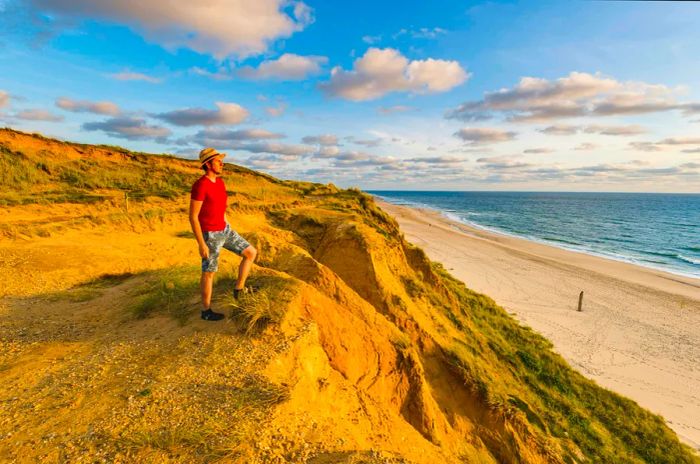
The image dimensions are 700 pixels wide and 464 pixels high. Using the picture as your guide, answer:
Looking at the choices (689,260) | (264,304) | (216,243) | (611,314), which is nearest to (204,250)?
(216,243)

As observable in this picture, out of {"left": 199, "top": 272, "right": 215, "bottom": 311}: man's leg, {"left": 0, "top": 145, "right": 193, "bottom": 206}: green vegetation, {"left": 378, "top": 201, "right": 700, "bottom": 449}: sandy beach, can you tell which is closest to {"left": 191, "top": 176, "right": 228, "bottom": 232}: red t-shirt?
{"left": 199, "top": 272, "right": 215, "bottom": 311}: man's leg

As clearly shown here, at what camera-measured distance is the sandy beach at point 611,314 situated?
15570 millimetres

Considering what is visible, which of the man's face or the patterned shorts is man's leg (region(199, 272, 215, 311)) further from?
the man's face

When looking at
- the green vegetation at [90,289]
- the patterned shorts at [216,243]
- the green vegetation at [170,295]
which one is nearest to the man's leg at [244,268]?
the patterned shorts at [216,243]

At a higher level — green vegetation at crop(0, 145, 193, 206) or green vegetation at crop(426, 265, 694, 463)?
green vegetation at crop(0, 145, 193, 206)

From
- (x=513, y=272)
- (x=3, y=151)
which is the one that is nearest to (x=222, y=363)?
(x=3, y=151)

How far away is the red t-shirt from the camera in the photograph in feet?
16.9

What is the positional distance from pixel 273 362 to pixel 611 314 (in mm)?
27827

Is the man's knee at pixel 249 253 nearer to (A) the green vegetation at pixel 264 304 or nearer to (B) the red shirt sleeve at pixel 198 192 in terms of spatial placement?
(A) the green vegetation at pixel 264 304

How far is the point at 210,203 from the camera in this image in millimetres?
5266

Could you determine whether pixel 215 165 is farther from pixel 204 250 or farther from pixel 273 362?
pixel 273 362

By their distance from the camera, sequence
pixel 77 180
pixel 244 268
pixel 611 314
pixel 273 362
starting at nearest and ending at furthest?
pixel 273 362 → pixel 244 268 → pixel 77 180 → pixel 611 314

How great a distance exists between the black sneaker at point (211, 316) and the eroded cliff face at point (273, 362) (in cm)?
16

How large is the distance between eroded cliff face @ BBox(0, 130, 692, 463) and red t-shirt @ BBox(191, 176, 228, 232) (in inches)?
47.2
